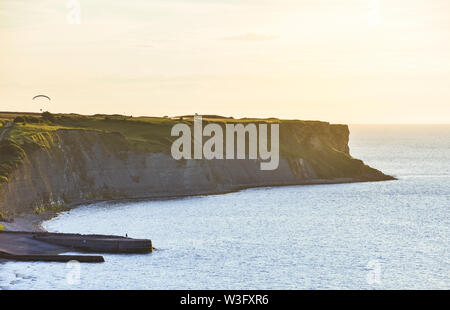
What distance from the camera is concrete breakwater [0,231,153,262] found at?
8512 centimetres

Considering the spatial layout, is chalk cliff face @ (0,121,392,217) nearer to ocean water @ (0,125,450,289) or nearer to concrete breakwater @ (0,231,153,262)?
ocean water @ (0,125,450,289)

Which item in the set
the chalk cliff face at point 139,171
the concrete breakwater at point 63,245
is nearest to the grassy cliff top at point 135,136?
the chalk cliff face at point 139,171

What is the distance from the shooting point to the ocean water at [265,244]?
76.9m

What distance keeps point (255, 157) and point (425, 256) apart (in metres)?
88.1

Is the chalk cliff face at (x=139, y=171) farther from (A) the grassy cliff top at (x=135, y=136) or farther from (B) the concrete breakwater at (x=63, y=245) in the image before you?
(B) the concrete breakwater at (x=63, y=245)

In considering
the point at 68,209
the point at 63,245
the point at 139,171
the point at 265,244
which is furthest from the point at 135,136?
the point at 63,245

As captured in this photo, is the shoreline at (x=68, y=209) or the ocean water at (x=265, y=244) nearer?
the ocean water at (x=265, y=244)

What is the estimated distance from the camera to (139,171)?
148 meters

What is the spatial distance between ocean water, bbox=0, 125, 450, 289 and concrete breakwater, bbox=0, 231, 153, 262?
6.53 feet

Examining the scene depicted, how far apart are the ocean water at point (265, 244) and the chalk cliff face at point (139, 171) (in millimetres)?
6180

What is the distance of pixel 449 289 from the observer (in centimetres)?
7512
